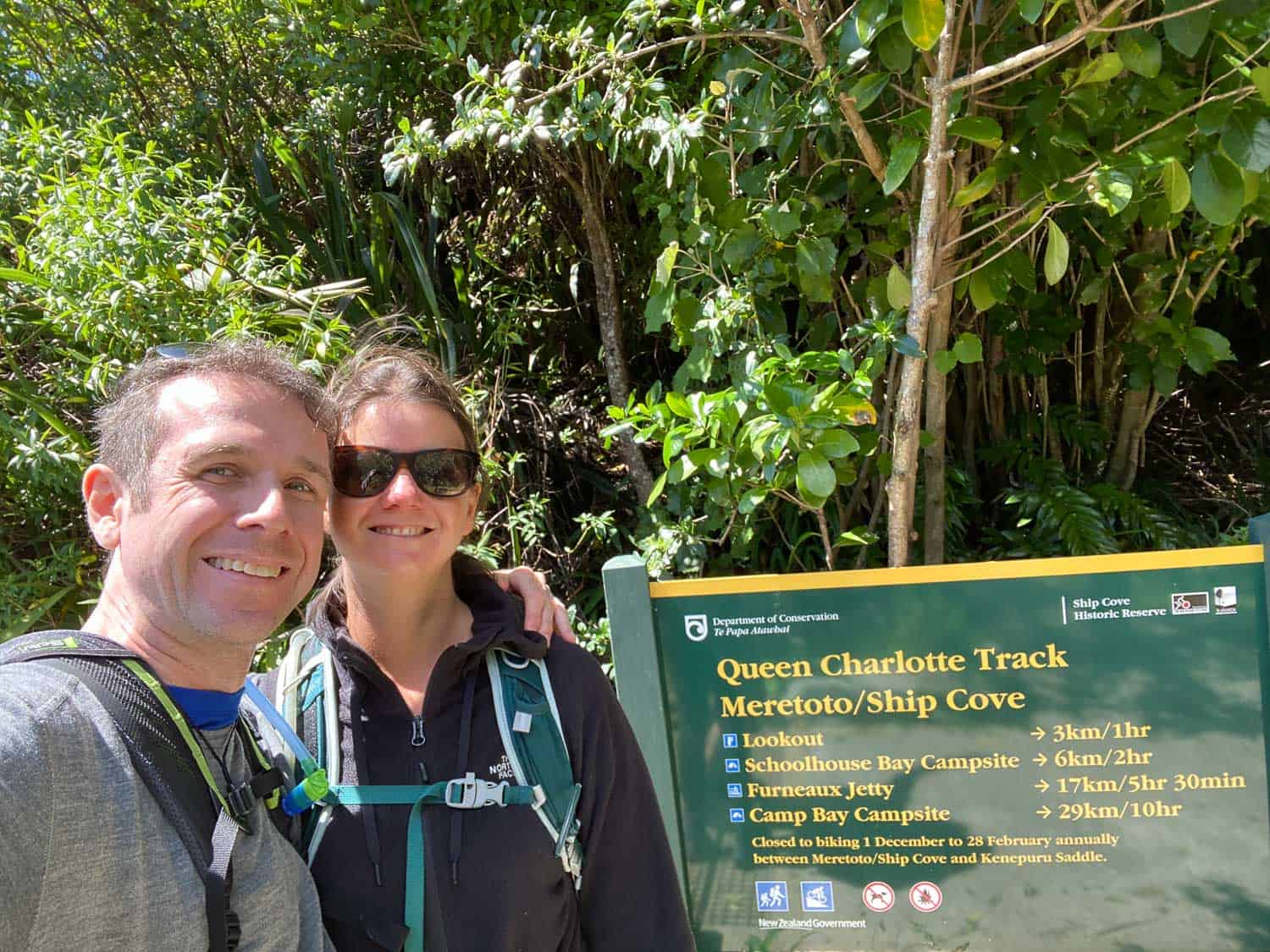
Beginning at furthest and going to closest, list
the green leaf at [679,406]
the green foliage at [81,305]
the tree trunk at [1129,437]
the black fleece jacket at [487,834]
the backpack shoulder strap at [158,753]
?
the tree trunk at [1129,437] < the green foliage at [81,305] < the green leaf at [679,406] < the black fleece jacket at [487,834] < the backpack shoulder strap at [158,753]

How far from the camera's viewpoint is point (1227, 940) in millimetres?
2350

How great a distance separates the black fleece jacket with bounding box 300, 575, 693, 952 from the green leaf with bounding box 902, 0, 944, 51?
4.76 feet

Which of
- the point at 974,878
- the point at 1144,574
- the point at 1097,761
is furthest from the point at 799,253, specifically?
the point at 974,878

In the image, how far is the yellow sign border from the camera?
7.48 feet

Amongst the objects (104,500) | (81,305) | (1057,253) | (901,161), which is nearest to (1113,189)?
(1057,253)

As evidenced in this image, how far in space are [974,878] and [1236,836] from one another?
0.59 metres

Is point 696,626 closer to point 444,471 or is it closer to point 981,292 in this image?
point 444,471

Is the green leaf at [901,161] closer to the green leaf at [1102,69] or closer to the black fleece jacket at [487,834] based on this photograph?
the green leaf at [1102,69]

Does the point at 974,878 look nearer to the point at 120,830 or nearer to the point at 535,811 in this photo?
the point at 535,811

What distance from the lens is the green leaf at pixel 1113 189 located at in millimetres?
2244

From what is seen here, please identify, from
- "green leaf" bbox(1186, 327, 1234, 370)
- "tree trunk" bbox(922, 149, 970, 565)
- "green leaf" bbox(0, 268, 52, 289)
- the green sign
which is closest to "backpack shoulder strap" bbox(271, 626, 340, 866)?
the green sign

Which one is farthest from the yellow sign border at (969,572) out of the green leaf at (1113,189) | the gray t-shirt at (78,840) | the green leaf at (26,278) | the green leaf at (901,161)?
the green leaf at (26,278)

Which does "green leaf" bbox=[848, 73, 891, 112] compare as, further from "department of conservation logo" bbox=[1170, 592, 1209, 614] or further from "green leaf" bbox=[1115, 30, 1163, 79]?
"department of conservation logo" bbox=[1170, 592, 1209, 614]

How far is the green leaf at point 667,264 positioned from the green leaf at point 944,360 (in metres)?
0.79
